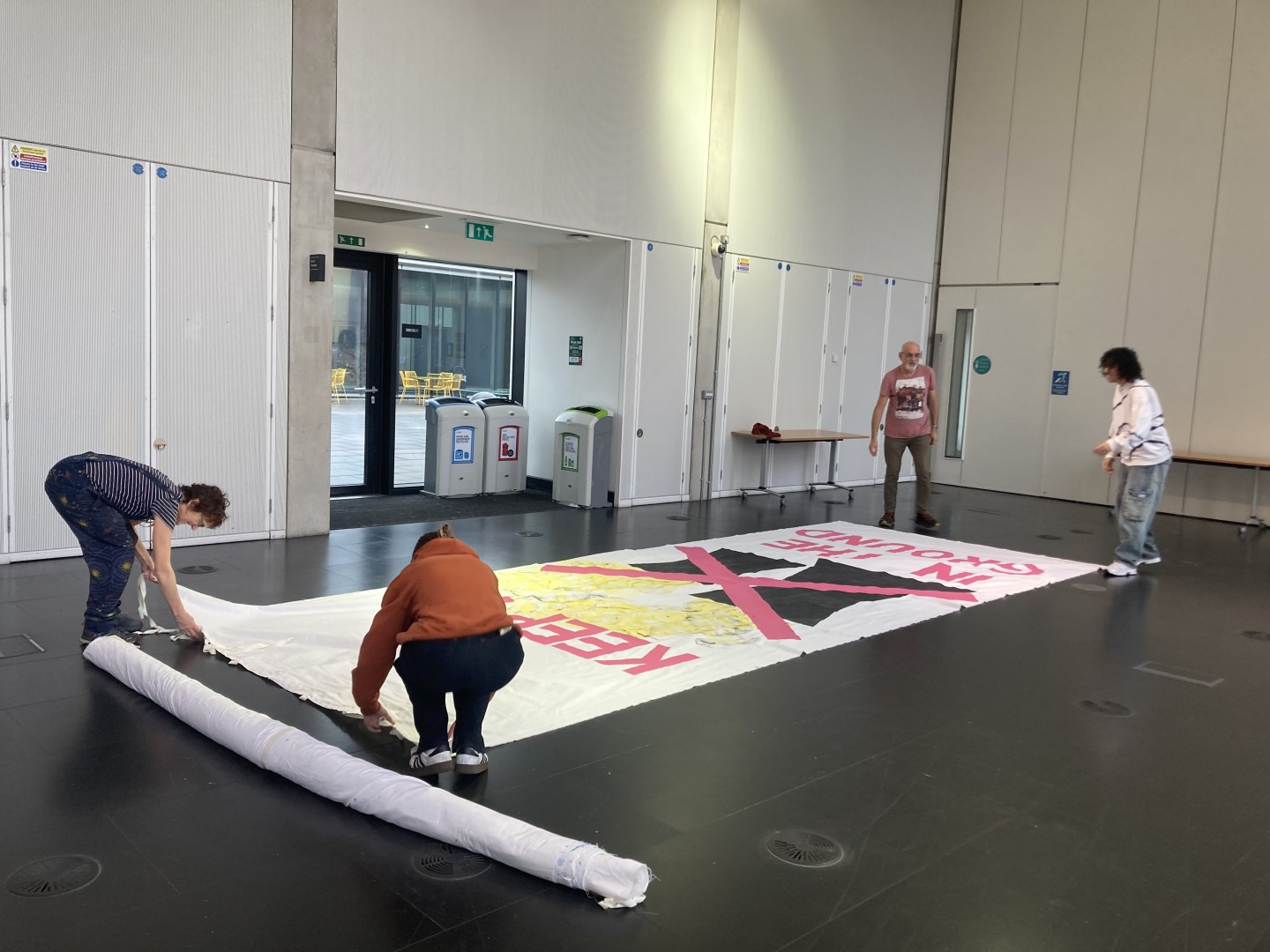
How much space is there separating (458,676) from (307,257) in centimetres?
515

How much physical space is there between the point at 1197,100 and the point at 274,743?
11733mm

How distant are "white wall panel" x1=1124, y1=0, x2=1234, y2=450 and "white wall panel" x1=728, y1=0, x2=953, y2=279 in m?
2.53

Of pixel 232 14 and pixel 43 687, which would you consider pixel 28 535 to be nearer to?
pixel 43 687

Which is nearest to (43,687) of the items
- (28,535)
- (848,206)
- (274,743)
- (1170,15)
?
(274,743)

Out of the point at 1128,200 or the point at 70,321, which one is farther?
the point at 1128,200

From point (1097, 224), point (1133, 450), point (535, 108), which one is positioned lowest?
point (1133, 450)

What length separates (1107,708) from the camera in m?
4.64

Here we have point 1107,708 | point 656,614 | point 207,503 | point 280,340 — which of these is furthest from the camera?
point 280,340

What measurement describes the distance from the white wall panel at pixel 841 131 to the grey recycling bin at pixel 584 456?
2498 millimetres

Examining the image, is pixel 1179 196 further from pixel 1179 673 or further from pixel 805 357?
pixel 1179 673

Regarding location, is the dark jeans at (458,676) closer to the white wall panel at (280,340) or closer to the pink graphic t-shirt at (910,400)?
the white wall panel at (280,340)

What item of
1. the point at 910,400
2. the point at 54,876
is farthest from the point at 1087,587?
the point at 54,876

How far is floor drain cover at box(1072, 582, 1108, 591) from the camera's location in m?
7.16

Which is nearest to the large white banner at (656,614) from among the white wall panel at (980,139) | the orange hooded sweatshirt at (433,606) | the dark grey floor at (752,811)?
the dark grey floor at (752,811)
